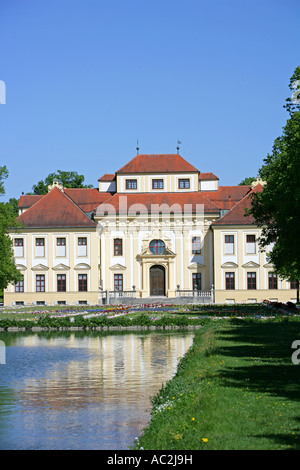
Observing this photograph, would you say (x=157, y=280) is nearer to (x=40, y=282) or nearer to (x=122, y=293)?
(x=122, y=293)

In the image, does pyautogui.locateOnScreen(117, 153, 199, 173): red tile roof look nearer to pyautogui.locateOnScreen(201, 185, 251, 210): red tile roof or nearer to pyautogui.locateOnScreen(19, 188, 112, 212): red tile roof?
pyautogui.locateOnScreen(201, 185, 251, 210): red tile roof

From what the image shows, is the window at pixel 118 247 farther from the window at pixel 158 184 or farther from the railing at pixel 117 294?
the window at pixel 158 184

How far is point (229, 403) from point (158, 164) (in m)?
56.7

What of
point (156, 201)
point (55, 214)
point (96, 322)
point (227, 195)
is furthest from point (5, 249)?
point (227, 195)

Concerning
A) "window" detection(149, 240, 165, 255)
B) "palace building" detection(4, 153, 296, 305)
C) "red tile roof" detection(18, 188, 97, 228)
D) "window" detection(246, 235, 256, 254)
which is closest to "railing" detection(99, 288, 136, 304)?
"palace building" detection(4, 153, 296, 305)

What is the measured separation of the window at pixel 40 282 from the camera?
6241 cm

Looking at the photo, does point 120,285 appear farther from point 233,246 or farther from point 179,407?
point 179,407

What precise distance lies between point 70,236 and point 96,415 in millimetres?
49444

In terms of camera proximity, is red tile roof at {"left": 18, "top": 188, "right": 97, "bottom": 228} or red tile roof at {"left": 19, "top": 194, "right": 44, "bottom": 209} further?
red tile roof at {"left": 19, "top": 194, "right": 44, "bottom": 209}

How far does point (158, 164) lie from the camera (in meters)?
67.8

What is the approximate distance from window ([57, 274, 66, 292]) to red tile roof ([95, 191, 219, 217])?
22.4 feet

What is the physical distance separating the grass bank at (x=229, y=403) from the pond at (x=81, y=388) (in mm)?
777

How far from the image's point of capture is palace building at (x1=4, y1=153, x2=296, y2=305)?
202 ft
